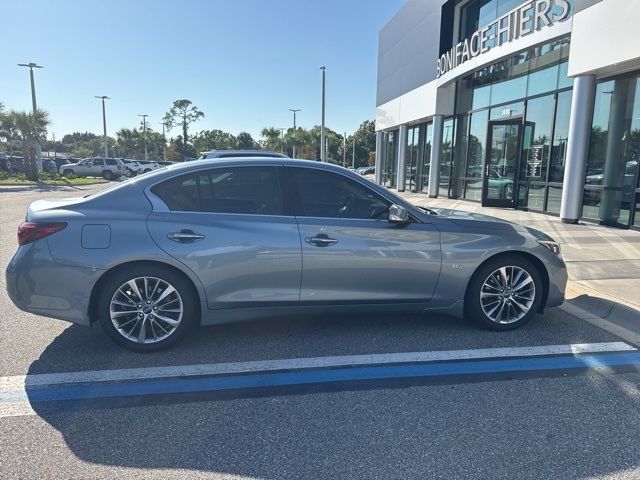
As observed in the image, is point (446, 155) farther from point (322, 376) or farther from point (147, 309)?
point (147, 309)

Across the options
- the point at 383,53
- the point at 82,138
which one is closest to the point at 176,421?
the point at 383,53

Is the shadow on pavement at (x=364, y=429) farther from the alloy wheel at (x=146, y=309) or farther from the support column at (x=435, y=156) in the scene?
the support column at (x=435, y=156)

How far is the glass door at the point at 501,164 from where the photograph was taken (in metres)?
13.9

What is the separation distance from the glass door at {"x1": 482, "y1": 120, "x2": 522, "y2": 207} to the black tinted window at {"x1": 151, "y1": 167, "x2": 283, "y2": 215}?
38.5 ft

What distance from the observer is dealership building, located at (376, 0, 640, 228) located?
988 cm

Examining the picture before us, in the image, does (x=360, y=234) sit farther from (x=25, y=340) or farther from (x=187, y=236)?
(x=25, y=340)

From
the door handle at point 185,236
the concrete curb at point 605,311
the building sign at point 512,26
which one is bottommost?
the concrete curb at point 605,311

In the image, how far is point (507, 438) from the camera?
2691mm

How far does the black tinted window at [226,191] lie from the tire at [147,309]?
0.61m

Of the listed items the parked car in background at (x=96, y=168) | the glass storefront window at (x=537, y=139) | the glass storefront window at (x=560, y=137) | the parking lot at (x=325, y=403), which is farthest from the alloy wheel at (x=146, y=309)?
the parked car in background at (x=96, y=168)

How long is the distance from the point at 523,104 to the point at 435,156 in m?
5.23

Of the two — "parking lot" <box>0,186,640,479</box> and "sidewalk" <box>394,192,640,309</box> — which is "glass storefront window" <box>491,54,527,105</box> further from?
"parking lot" <box>0,186,640,479</box>

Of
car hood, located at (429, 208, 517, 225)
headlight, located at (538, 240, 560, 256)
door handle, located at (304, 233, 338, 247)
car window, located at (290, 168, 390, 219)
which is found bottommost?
headlight, located at (538, 240, 560, 256)

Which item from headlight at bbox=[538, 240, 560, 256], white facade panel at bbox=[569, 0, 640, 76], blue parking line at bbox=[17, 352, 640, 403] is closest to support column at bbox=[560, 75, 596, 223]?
white facade panel at bbox=[569, 0, 640, 76]
